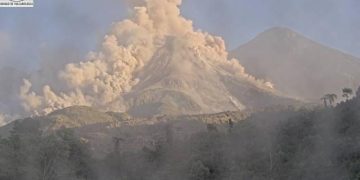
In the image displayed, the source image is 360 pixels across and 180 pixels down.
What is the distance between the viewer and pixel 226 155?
190 ft

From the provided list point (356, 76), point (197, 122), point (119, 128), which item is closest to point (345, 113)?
point (197, 122)

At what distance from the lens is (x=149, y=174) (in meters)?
60.5

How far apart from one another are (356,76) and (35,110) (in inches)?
4247

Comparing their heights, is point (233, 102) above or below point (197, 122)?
above

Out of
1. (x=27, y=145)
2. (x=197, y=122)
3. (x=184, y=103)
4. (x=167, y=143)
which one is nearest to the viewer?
(x=27, y=145)

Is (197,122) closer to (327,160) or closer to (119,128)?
(119,128)

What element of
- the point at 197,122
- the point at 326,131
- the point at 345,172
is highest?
the point at 197,122

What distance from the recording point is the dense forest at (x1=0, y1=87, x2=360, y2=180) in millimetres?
48406

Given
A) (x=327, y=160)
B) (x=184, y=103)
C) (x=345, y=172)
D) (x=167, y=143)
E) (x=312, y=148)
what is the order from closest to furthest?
(x=345, y=172) → (x=327, y=160) → (x=312, y=148) → (x=167, y=143) → (x=184, y=103)

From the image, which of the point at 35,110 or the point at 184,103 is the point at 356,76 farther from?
the point at 35,110

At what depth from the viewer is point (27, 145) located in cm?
5525

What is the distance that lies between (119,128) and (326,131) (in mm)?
74414

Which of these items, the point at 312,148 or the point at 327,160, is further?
the point at 312,148

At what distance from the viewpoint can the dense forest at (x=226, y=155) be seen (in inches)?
1906
